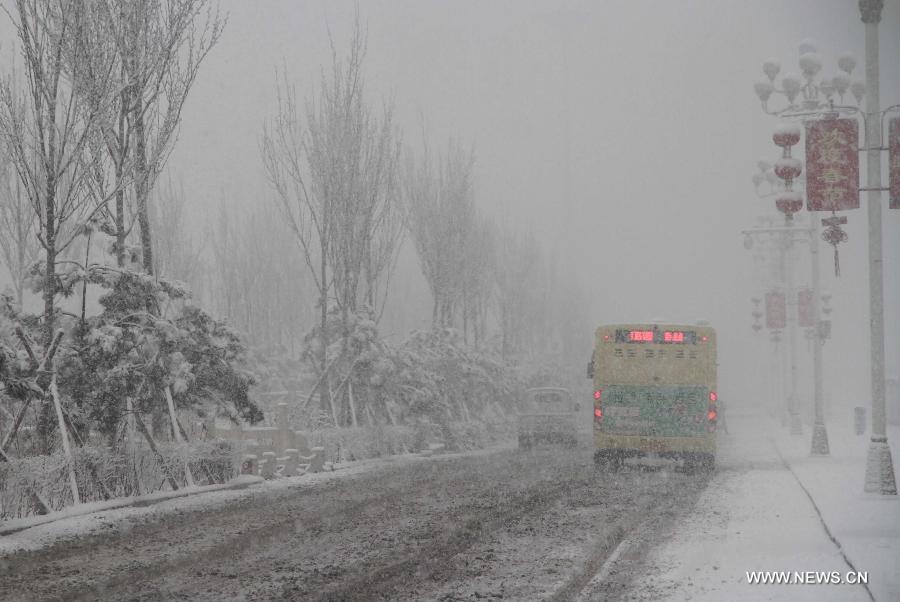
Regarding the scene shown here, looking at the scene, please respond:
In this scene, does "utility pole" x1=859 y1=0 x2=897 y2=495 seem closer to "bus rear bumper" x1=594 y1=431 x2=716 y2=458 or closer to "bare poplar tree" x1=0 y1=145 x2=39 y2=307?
"bus rear bumper" x1=594 y1=431 x2=716 y2=458

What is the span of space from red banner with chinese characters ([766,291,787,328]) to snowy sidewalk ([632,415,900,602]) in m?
19.5

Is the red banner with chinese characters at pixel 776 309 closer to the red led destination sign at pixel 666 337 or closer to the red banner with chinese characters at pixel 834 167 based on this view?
the red led destination sign at pixel 666 337

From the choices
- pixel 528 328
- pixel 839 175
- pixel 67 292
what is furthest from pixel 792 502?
pixel 528 328

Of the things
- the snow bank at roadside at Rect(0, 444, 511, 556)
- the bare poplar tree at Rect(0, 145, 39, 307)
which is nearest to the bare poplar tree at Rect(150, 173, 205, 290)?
the bare poplar tree at Rect(0, 145, 39, 307)

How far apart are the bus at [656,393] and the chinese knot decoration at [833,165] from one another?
551 centimetres

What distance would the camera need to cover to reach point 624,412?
863 inches

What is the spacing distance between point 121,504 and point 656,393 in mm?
11907

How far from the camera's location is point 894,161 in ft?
53.0

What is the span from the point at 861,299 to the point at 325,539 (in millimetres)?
127063

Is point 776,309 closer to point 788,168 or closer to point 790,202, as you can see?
point 790,202

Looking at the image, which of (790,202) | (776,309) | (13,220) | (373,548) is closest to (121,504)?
(373,548)

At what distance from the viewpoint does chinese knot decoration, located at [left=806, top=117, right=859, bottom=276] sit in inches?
663

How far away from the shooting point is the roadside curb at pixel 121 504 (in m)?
12.6

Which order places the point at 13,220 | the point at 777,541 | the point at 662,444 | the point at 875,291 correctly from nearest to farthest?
the point at 777,541 → the point at 875,291 → the point at 662,444 → the point at 13,220
